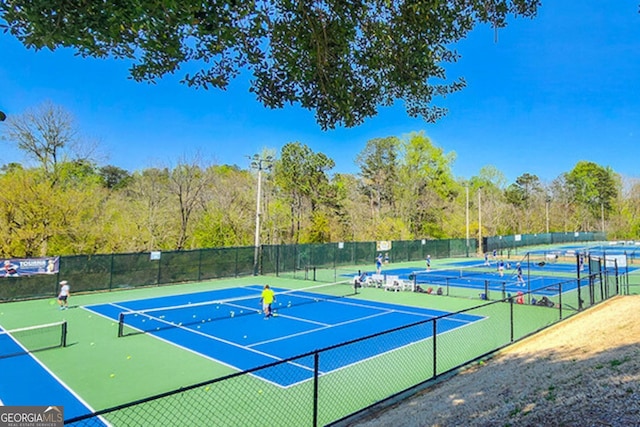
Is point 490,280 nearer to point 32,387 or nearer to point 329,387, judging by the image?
point 329,387

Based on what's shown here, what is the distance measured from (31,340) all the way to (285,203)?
35062mm

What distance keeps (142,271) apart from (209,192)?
14.7 metres

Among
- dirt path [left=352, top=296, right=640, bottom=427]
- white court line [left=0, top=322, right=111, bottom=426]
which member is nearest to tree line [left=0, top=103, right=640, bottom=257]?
white court line [left=0, top=322, right=111, bottom=426]

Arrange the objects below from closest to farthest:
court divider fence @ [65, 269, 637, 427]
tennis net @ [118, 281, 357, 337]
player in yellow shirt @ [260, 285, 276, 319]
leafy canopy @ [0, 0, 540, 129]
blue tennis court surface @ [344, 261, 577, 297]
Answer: leafy canopy @ [0, 0, 540, 129]
court divider fence @ [65, 269, 637, 427]
tennis net @ [118, 281, 357, 337]
player in yellow shirt @ [260, 285, 276, 319]
blue tennis court surface @ [344, 261, 577, 297]

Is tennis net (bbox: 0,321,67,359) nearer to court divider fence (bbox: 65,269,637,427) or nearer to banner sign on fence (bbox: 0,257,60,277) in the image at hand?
court divider fence (bbox: 65,269,637,427)

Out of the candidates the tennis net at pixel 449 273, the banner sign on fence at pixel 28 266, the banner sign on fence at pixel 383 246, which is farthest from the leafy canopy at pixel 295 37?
the banner sign on fence at pixel 383 246

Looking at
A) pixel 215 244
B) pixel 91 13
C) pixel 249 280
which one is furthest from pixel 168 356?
pixel 215 244

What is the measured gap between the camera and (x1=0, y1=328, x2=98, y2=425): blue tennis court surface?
8180 millimetres

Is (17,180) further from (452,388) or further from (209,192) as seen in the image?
(452,388)

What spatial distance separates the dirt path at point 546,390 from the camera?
4.77 metres

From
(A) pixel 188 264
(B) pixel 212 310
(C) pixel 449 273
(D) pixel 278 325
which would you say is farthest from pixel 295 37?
(C) pixel 449 273

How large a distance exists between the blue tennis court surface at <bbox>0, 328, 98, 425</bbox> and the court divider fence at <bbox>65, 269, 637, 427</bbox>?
63 cm

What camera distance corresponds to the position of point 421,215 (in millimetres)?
59312

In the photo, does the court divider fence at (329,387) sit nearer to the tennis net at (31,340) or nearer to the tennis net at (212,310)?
the tennis net at (31,340)
